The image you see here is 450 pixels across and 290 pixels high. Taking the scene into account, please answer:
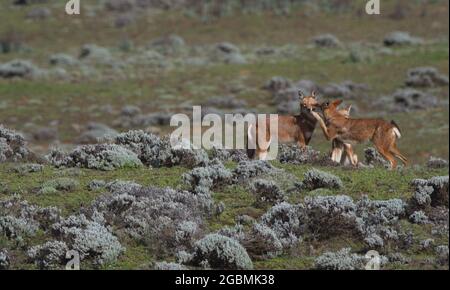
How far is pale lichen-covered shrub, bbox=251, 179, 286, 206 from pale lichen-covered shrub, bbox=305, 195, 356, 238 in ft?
2.95

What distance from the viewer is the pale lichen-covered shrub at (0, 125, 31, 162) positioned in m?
18.4

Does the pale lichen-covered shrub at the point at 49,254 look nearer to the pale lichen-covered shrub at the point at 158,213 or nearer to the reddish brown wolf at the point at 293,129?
the pale lichen-covered shrub at the point at 158,213

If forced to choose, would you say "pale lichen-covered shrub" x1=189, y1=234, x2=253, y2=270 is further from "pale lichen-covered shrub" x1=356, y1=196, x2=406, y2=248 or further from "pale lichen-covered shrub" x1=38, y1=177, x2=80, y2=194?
"pale lichen-covered shrub" x1=38, y1=177, x2=80, y2=194

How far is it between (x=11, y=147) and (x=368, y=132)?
760 cm

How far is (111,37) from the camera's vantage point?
195 feet

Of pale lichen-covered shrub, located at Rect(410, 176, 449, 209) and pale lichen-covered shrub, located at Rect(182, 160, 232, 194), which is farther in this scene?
pale lichen-covered shrub, located at Rect(182, 160, 232, 194)

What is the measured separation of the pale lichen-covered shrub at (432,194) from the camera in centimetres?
1398

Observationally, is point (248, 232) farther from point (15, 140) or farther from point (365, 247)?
point (15, 140)

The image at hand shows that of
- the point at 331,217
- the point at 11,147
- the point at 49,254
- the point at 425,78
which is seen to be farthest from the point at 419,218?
the point at 425,78

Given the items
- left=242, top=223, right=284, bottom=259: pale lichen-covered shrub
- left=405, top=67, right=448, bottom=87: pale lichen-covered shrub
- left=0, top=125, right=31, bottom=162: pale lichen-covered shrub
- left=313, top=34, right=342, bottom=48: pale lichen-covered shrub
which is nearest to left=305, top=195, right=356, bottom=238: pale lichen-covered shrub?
left=242, top=223, right=284, bottom=259: pale lichen-covered shrub

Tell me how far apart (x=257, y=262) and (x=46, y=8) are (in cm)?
5647

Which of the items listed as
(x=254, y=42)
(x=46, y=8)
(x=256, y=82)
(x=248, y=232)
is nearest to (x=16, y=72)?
(x=256, y=82)

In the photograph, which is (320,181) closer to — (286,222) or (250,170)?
(250,170)

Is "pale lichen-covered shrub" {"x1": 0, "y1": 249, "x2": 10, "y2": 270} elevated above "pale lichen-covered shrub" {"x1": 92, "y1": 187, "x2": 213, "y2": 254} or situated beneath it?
situated beneath
